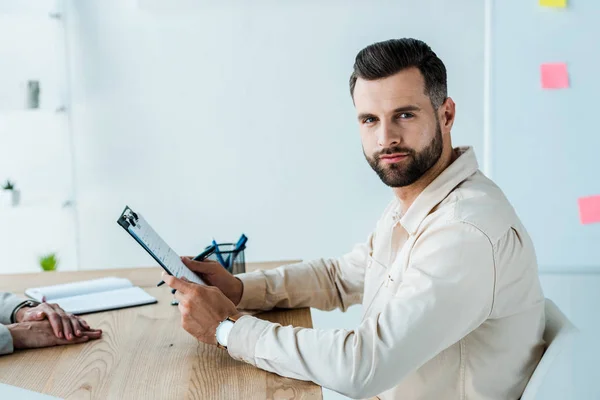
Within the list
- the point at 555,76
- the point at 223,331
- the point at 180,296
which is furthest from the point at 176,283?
the point at 555,76

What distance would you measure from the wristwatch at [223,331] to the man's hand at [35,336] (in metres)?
0.33

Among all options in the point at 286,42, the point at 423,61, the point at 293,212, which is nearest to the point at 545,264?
the point at 293,212

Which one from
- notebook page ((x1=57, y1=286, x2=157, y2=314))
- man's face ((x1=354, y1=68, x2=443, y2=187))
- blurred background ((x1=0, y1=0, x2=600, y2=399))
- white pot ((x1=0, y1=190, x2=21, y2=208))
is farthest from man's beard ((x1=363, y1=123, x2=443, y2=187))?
white pot ((x1=0, y1=190, x2=21, y2=208))

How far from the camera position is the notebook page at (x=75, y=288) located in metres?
1.97

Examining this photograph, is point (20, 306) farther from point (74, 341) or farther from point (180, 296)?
point (180, 296)

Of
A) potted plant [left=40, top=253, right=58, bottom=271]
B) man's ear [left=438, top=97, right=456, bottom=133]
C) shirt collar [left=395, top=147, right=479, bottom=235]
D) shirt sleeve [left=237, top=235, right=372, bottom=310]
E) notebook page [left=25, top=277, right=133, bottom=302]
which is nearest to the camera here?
shirt collar [left=395, top=147, right=479, bottom=235]

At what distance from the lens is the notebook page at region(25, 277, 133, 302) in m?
1.97

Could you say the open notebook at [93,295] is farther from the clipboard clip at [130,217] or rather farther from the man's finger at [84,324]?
the clipboard clip at [130,217]

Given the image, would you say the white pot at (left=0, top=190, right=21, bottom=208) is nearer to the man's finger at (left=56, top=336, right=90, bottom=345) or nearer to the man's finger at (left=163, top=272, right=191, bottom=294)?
the man's finger at (left=56, top=336, right=90, bottom=345)

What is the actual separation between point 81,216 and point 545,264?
6.33 feet

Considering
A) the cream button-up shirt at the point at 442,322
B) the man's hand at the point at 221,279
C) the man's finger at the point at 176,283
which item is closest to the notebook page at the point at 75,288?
the man's hand at the point at 221,279

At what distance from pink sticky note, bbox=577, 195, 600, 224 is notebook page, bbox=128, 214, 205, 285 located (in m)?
1.80

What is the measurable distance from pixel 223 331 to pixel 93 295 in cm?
63

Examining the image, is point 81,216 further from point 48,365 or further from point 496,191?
point 496,191
